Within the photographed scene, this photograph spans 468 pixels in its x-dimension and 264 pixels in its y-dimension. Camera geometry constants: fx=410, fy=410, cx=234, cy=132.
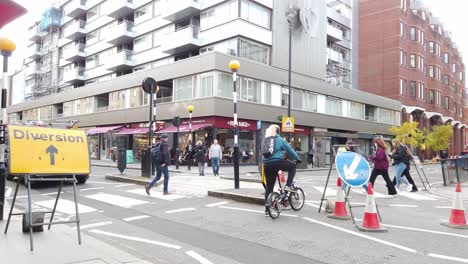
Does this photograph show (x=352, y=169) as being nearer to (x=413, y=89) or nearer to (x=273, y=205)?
(x=273, y=205)

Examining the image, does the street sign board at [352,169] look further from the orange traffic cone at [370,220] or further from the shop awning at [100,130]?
the shop awning at [100,130]

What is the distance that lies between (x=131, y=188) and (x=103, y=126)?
3004 cm

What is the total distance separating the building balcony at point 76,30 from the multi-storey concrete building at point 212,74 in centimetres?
18

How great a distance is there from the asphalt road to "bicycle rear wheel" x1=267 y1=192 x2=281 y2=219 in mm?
134

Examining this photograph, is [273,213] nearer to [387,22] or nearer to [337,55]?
[337,55]

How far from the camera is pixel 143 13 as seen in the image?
41.9 m

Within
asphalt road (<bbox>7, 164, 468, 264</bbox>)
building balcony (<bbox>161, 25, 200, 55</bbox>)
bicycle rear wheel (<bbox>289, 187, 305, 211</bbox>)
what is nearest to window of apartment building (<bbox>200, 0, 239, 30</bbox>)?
building balcony (<bbox>161, 25, 200, 55</bbox>)

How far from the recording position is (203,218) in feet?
26.7

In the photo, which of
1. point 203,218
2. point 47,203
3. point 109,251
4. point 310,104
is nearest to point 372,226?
point 203,218

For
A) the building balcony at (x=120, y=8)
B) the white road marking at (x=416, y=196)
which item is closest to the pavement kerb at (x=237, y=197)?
the white road marking at (x=416, y=196)

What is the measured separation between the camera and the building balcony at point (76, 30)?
167ft

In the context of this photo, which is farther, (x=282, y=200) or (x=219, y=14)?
(x=219, y=14)

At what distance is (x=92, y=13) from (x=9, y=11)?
173 ft

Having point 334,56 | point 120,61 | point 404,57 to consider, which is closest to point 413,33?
point 404,57
